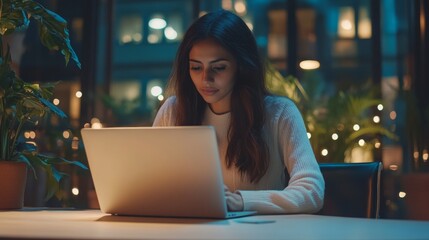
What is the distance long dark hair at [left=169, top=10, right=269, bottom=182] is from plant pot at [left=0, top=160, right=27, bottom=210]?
0.60m

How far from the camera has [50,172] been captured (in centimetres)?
199

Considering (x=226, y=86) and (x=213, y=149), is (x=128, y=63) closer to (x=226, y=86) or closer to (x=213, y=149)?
(x=226, y=86)

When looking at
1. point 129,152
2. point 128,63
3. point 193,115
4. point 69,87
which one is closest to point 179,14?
point 128,63

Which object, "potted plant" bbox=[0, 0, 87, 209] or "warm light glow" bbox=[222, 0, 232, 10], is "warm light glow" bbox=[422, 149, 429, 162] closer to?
"warm light glow" bbox=[222, 0, 232, 10]

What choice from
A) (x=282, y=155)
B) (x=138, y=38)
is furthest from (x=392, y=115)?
(x=282, y=155)

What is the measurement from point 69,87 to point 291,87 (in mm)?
2122

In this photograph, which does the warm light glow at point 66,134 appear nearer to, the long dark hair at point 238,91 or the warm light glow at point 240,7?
the warm light glow at point 240,7

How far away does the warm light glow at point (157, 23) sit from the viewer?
5785mm

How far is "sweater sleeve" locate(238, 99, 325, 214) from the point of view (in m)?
1.63

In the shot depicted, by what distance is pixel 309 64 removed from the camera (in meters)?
5.43

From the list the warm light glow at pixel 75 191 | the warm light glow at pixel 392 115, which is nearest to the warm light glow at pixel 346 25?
the warm light glow at pixel 392 115

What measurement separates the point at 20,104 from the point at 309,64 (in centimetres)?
381

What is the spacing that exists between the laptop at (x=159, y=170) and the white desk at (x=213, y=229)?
39 millimetres

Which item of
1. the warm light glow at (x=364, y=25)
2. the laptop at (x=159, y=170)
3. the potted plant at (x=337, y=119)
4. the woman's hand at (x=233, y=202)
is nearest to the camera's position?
the laptop at (x=159, y=170)
